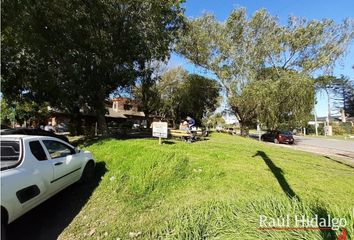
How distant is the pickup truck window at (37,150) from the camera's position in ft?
20.5

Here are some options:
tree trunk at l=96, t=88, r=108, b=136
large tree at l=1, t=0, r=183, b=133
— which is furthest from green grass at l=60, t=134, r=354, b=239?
tree trunk at l=96, t=88, r=108, b=136

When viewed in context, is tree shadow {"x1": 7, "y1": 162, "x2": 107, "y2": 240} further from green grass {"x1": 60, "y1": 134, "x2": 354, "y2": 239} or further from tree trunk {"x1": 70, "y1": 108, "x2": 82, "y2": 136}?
tree trunk {"x1": 70, "y1": 108, "x2": 82, "y2": 136}

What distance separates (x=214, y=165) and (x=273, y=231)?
15.6 feet

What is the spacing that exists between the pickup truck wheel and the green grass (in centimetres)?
43

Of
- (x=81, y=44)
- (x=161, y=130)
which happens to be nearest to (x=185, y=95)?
(x=81, y=44)

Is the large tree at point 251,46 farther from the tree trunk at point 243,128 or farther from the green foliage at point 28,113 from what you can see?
the green foliage at point 28,113

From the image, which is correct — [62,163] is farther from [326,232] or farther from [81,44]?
[81,44]

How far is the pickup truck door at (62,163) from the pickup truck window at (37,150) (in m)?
0.27

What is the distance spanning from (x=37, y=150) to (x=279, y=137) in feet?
105

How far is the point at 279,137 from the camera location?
113 ft

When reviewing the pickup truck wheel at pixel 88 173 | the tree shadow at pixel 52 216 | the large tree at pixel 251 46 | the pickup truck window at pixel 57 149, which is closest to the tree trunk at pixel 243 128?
the large tree at pixel 251 46

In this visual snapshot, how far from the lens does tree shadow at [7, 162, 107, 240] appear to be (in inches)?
232

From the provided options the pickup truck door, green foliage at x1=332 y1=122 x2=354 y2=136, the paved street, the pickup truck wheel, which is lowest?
the paved street

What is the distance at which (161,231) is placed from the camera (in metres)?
4.97
